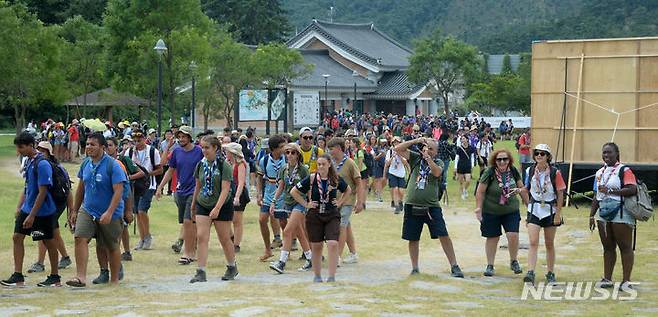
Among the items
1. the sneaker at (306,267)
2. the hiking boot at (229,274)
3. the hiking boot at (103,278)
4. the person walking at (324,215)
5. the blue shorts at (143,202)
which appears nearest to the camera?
the hiking boot at (103,278)

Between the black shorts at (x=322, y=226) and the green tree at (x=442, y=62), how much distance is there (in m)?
57.2

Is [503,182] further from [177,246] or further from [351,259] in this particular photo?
[177,246]

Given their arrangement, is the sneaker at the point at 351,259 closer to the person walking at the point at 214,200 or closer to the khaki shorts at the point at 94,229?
the person walking at the point at 214,200

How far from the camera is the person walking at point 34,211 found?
443 inches

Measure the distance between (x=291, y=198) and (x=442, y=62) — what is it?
5776 cm

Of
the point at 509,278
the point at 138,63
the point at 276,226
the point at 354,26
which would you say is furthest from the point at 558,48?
the point at 354,26

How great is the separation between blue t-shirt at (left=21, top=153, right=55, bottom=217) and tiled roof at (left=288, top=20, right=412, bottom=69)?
61.3 meters

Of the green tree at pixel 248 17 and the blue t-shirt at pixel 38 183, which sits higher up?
the green tree at pixel 248 17

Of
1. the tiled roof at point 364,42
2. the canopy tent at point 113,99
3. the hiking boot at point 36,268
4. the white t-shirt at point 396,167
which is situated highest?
the tiled roof at point 364,42

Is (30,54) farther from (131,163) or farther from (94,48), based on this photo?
(131,163)

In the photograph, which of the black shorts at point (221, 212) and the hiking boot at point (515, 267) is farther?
the hiking boot at point (515, 267)

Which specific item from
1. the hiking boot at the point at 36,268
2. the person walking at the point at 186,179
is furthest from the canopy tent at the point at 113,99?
the hiking boot at the point at 36,268

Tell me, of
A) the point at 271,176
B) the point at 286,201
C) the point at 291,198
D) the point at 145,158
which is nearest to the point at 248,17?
the point at 145,158

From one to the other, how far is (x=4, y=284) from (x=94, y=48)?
38.2 m
